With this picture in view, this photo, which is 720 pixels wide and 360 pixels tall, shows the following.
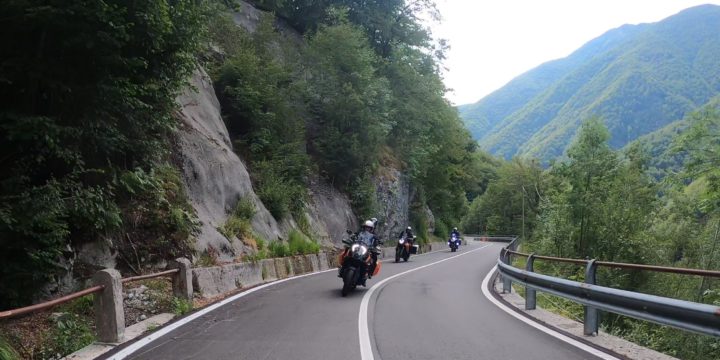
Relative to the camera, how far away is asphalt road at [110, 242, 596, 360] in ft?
20.1

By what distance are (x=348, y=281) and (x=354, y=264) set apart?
1.55ft

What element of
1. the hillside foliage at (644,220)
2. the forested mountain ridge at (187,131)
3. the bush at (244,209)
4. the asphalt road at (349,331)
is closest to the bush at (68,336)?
the forested mountain ridge at (187,131)

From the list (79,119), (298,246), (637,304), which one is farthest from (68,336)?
(298,246)

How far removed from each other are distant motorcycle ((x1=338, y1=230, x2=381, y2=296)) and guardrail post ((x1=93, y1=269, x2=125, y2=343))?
5.74 m

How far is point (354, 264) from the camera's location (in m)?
11.9

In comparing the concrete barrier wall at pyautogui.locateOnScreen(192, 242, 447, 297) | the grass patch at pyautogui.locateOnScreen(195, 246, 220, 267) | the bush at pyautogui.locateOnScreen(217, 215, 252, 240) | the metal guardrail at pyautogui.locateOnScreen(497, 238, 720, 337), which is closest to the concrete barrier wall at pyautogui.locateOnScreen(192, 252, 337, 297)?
the concrete barrier wall at pyautogui.locateOnScreen(192, 242, 447, 297)

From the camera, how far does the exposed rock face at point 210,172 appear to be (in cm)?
1456

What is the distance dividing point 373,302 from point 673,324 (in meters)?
6.18

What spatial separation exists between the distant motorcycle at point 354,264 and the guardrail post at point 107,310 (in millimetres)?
5737

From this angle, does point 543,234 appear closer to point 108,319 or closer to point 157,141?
point 157,141

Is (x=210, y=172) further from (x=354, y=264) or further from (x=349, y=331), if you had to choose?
(x=349, y=331)

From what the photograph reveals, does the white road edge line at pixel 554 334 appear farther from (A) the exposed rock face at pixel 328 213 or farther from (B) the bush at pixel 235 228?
(A) the exposed rock face at pixel 328 213

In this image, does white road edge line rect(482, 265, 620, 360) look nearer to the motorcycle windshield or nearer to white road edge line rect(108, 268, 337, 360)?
the motorcycle windshield

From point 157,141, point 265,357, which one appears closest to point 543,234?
point 157,141
